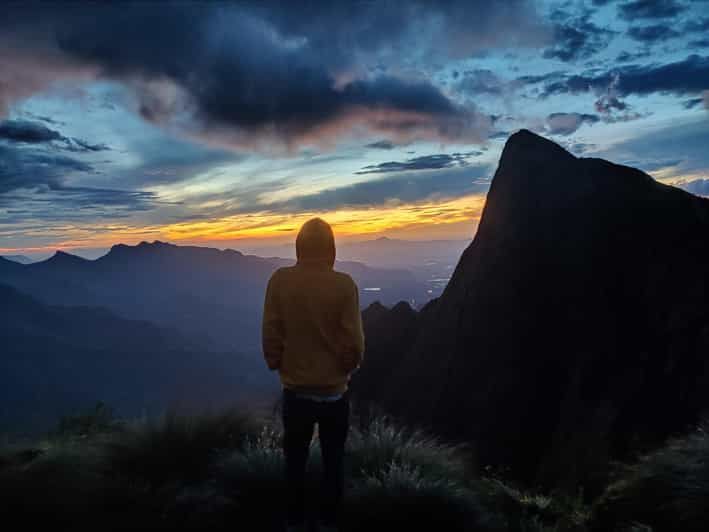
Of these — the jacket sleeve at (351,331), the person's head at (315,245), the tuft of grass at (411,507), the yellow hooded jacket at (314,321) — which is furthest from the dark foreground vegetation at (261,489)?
the person's head at (315,245)

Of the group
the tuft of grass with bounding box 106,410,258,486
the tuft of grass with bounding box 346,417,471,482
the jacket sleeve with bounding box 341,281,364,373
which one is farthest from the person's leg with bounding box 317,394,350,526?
the tuft of grass with bounding box 106,410,258,486

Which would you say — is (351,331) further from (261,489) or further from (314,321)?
(261,489)

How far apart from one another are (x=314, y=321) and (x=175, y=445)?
10.4 ft

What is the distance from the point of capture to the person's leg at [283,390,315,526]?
5387 millimetres

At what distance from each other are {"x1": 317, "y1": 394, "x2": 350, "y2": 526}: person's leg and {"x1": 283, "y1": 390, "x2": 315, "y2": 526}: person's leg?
157mm

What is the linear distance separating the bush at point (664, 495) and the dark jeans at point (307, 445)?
3060 mm

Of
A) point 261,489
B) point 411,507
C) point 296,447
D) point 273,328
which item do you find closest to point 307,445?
point 296,447

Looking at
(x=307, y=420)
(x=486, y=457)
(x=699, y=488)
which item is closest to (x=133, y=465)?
(x=307, y=420)

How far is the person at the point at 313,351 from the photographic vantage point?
529cm

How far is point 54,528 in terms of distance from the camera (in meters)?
5.59

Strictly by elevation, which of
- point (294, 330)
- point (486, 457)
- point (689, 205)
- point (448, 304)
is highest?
point (689, 205)

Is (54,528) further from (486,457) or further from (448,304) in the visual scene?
(448,304)

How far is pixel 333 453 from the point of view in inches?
216

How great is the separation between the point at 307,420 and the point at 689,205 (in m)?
28.0
